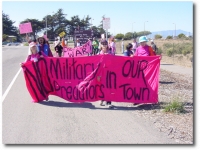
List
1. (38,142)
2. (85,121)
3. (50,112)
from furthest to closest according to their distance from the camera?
1. (50,112)
2. (85,121)
3. (38,142)

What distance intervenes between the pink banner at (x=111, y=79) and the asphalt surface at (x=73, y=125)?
0.29 metres

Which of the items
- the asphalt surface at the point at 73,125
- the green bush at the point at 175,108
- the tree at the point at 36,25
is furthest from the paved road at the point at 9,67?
the tree at the point at 36,25

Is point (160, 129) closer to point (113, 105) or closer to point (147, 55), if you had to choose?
point (113, 105)

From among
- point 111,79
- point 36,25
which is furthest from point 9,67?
point 36,25

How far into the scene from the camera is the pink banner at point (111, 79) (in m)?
8.89

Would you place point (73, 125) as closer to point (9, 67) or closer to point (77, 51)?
point (9, 67)

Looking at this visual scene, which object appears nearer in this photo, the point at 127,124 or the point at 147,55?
the point at 127,124

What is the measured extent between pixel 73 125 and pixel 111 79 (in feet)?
7.31

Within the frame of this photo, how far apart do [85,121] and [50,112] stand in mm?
1217

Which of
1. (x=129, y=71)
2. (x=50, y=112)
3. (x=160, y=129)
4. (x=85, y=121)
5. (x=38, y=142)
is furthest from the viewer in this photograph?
(x=129, y=71)

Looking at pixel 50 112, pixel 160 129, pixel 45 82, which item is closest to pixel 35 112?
pixel 50 112

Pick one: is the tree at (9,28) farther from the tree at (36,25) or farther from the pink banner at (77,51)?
the pink banner at (77,51)

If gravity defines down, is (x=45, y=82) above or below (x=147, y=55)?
below

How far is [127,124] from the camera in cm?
714
